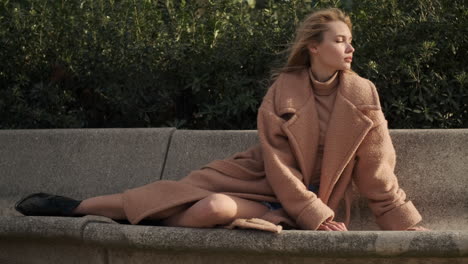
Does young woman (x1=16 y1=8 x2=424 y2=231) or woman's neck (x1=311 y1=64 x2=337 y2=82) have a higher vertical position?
woman's neck (x1=311 y1=64 x2=337 y2=82)

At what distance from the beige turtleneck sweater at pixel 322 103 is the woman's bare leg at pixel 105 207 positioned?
971 millimetres

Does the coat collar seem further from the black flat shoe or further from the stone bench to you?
the black flat shoe

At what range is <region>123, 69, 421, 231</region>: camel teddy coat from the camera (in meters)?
4.42

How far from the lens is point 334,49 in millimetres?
4648

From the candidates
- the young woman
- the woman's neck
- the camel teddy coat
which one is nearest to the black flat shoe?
the young woman

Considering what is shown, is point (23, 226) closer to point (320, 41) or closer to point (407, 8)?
point (320, 41)

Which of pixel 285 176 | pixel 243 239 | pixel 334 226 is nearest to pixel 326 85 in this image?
pixel 285 176

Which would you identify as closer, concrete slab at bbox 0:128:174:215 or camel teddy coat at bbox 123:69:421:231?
camel teddy coat at bbox 123:69:421:231

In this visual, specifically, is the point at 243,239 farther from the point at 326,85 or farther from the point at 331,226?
the point at 326,85

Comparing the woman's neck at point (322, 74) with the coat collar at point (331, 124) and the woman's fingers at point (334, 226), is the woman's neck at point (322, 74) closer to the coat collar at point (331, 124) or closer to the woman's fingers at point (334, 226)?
the coat collar at point (331, 124)

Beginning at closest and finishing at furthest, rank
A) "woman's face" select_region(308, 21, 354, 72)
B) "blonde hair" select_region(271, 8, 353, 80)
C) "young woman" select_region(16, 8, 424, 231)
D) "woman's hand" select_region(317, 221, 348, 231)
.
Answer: "woman's hand" select_region(317, 221, 348, 231) < "young woman" select_region(16, 8, 424, 231) < "woman's face" select_region(308, 21, 354, 72) < "blonde hair" select_region(271, 8, 353, 80)

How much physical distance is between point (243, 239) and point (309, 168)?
2.52 ft

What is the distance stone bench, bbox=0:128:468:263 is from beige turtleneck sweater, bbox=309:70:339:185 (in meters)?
0.44

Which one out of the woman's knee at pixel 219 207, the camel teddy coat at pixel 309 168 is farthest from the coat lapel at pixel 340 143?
the woman's knee at pixel 219 207
